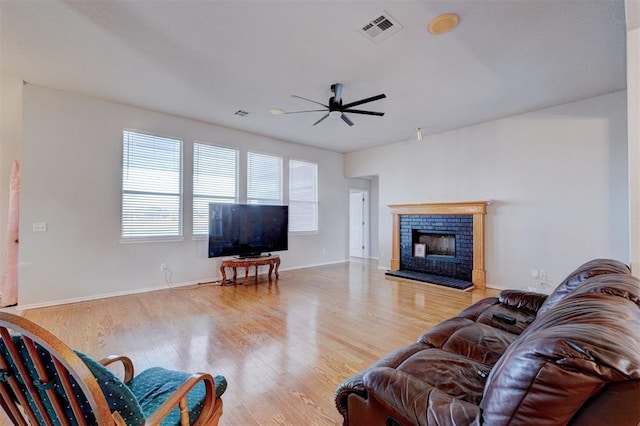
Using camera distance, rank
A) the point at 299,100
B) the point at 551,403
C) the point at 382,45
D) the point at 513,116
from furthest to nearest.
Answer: the point at 513,116 → the point at 299,100 → the point at 382,45 → the point at 551,403

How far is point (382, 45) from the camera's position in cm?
284

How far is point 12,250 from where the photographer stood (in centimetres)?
383

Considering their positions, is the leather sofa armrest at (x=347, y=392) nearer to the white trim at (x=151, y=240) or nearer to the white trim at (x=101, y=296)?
the white trim at (x=101, y=296)

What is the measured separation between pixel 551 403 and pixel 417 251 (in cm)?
554

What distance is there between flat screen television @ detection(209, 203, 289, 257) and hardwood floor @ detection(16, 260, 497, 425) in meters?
0.73

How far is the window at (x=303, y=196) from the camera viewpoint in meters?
6.63

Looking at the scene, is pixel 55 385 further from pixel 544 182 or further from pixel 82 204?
pixel 544 182

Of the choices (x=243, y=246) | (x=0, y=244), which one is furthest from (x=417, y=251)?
(x=0, y=244)

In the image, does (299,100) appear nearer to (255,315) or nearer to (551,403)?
(255,315)

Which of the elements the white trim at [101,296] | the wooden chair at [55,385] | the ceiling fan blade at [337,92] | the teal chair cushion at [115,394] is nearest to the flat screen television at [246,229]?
the white trim at [101,296]

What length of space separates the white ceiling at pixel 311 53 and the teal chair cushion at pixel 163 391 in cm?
270

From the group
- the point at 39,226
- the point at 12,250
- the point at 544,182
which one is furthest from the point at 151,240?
the point at 544,182

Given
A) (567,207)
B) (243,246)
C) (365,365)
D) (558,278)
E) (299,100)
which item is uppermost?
(299,100)

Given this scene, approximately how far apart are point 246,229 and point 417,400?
15.1 ft
